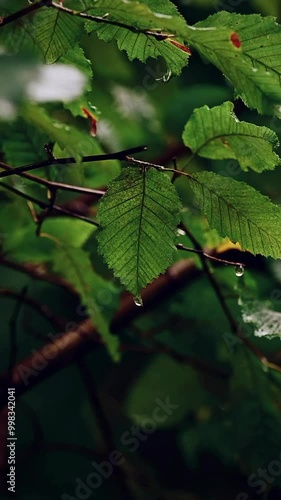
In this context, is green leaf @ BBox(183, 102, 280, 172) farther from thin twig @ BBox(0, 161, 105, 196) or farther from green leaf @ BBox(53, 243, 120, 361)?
green leaf @ BBox(53, 243, 120, 361)

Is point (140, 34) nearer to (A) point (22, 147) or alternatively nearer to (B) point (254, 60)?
(B) point (254, 60)

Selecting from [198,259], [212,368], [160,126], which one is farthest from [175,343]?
[160,126]

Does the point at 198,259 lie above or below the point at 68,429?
above

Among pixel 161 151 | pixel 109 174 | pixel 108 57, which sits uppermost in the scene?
pixel 108 57

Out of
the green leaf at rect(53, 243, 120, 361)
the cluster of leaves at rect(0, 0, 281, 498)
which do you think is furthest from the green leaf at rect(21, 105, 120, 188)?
the green leaf at rect(53, 243, 120, 361)

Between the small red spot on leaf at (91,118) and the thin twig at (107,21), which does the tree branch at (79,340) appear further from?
the thin twig at (107,21)

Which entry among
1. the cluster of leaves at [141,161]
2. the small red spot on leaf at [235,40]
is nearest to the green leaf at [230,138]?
the cluster of leaves at [141,161]

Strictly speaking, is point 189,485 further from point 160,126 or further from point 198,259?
point 160,126
